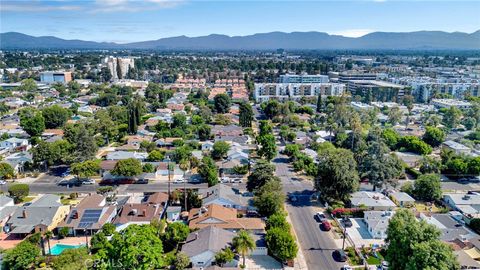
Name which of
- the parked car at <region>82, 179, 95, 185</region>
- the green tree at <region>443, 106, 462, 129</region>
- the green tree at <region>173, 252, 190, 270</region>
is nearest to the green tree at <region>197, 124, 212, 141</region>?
the parked car at <region>82, 179, 95, 185</region>

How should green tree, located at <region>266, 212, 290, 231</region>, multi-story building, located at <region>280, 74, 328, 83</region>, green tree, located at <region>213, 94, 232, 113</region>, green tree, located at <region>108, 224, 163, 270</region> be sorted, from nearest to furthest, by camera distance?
green tree, located at <region>108, 224, 163, 270</region>, green tree, located at <region>266, 212, 290, 231</region>, green tree, located at <region>213, 94, 232, 113</region>, multi-story building, located at <region>280, 74, 328, 83</region>

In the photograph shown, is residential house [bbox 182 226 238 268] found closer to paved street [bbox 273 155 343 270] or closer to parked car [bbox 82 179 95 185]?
paved street [bbox 273 155 343 270]

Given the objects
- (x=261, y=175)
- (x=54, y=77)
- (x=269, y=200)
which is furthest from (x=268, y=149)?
(x=54, y=77)

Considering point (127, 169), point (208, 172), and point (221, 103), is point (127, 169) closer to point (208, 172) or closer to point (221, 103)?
point (208, 172)

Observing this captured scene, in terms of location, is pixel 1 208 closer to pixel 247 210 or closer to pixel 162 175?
pixel 162 175

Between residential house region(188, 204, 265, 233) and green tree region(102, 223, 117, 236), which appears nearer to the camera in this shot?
green tree region(102, 223, 117, 236)

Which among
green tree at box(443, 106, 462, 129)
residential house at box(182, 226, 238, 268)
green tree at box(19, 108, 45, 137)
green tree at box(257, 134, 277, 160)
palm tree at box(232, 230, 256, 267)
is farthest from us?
green tree at box(443, 106, 462, 129)
